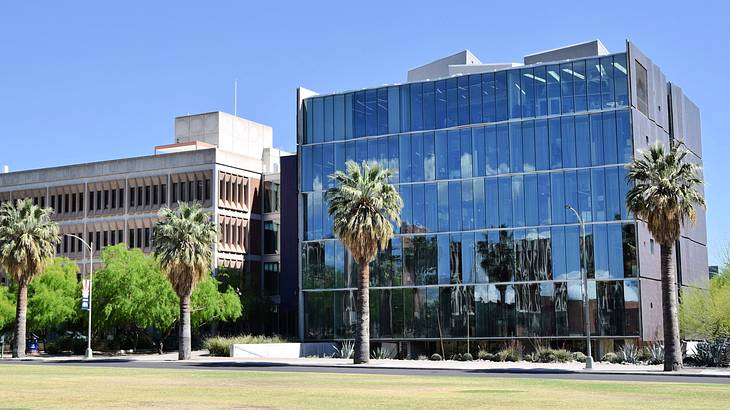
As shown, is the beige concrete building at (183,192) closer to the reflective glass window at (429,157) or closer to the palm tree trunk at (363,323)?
the reflective glass window at (429,157)

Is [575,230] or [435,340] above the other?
[575,230]

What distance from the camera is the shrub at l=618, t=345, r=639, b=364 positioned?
205 feet

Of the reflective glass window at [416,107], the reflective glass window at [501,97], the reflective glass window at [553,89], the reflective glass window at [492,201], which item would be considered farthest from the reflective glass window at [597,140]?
the reflective glass window at [416,107]

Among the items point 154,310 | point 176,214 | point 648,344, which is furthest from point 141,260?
point 648,344

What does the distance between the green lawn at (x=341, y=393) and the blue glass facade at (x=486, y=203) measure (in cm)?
2886

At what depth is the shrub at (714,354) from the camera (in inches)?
2174

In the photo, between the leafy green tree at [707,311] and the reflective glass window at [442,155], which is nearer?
the leafy green tree at [707,311]

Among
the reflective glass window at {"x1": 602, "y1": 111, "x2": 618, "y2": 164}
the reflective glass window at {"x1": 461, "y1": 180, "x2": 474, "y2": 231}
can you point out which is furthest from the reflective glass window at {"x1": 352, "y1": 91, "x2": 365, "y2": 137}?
the reflective glass window at {"x1": 602, "y1": 111, "x2": 618, "y2": 164}

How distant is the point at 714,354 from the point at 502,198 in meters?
21.3

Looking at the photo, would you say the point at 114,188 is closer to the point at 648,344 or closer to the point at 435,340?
the point at 435,340

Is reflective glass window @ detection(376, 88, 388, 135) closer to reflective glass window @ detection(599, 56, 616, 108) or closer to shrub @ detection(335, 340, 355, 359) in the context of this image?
shrub @ detection(335, 340, 355, 359)

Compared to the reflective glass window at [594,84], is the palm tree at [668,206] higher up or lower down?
lower down

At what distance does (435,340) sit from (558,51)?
24408mm

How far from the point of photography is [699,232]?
80.7 metres
